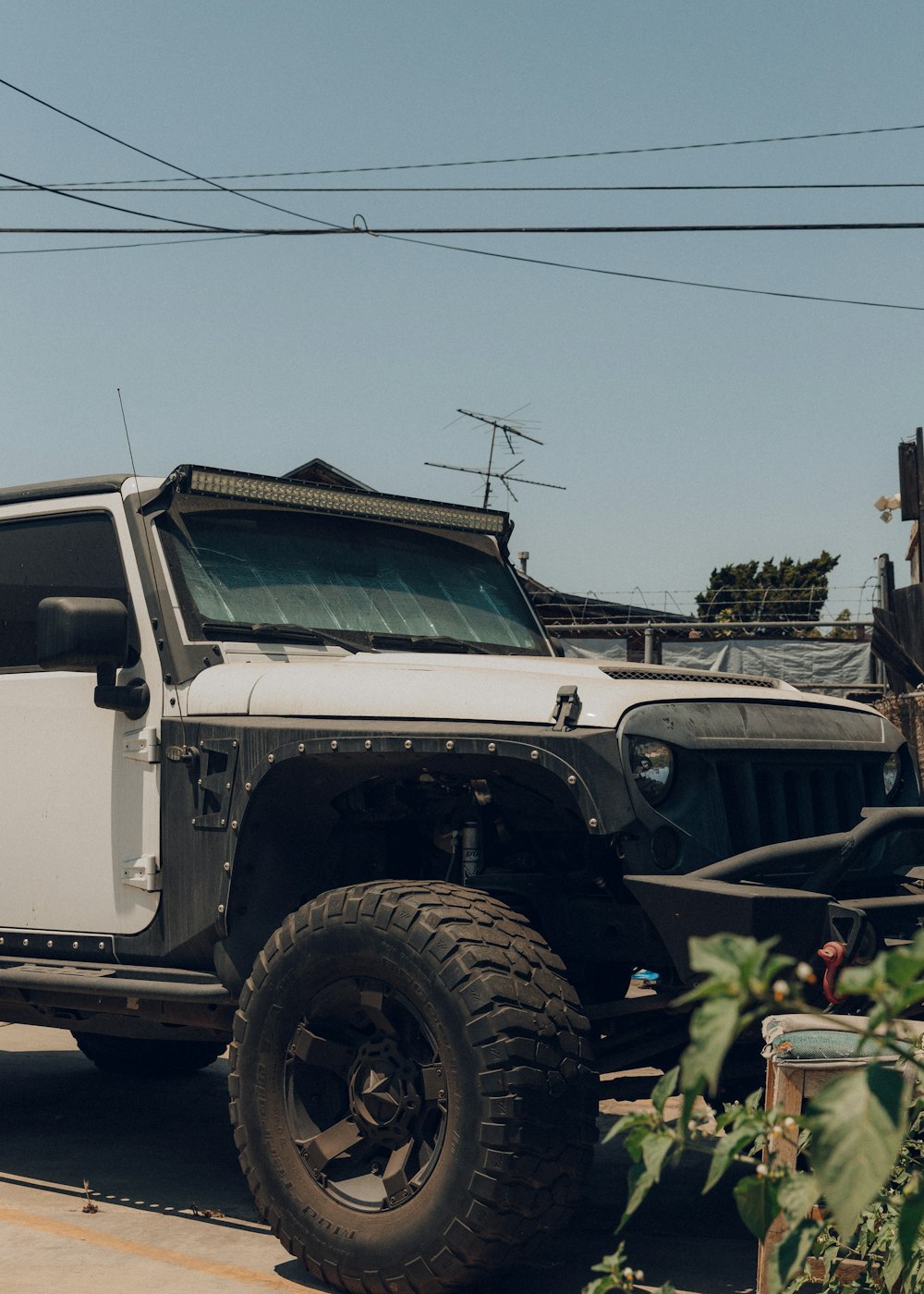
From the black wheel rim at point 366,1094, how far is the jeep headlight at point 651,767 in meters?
0.85

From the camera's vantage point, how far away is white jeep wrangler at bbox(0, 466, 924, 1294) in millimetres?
3973

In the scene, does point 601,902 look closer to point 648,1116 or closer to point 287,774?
point 287,774

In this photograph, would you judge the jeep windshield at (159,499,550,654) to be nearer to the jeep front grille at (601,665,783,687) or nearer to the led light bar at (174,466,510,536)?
the led light bar at (174,466,510,536)

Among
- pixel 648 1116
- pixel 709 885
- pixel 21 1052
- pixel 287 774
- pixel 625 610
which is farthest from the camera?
pixel 625 610

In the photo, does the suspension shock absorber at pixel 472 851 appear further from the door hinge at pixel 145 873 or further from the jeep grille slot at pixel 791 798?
the door hinge at pixel 145 873

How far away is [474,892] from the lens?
Answer: 427cm

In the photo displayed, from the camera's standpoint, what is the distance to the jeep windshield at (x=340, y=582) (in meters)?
5.21

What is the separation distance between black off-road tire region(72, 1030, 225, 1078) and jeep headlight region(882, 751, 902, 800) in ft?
12.5

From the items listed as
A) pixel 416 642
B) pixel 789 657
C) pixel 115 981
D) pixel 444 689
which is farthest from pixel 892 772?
pixel 789 657

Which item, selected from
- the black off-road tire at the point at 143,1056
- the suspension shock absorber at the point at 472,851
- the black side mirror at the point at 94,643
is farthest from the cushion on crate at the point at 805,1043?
the black off-road tire at the point at 143,1056

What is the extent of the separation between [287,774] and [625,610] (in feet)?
77.2

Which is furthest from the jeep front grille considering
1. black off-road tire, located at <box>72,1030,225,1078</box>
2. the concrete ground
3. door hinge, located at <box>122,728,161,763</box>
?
black off-road tire, located at <box>72,1030,225,1078</box>

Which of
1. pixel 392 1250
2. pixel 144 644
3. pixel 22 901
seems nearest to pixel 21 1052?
pixel 22 901

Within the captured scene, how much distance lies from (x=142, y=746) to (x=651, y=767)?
1742mm
